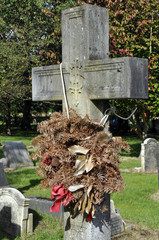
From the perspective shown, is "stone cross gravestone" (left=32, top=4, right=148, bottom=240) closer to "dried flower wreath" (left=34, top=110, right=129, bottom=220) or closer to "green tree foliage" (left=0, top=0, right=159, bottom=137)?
"dried flower wreath" (left=34, top=110, right=129, bottom=220)

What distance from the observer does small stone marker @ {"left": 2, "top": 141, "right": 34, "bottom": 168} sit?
14.9m

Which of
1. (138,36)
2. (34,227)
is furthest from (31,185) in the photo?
(138,36)

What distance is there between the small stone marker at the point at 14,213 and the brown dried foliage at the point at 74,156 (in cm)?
267

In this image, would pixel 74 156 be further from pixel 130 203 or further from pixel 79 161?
pixel 130 203

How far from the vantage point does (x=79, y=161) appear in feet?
12.5

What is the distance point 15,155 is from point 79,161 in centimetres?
1165

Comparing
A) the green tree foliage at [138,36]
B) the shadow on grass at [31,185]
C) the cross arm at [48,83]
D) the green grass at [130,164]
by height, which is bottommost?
the green grass at [130,164]

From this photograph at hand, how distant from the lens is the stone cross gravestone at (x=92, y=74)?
4023mm

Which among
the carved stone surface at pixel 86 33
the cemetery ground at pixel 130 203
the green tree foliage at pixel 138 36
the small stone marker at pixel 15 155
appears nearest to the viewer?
the carved stone surface at pixel 86 33

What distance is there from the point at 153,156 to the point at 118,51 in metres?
4.68

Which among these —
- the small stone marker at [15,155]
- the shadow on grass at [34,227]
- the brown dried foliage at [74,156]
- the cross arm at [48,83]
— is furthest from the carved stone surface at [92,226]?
the small stone marker at [15,155]

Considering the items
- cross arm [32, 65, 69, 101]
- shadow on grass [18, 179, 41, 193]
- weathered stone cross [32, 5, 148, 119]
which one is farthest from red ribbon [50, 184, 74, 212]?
shadow on grass [18, 179, 41, 193]

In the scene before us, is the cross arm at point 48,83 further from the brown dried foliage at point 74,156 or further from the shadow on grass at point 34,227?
the shadow on grass at point 34,227

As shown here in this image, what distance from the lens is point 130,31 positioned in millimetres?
16656
